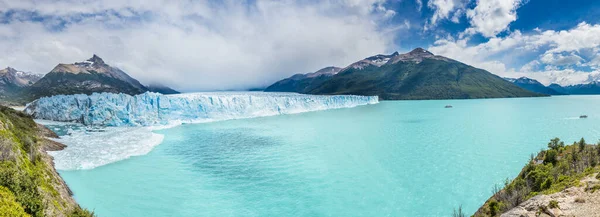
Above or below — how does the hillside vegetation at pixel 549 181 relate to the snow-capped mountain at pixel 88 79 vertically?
below

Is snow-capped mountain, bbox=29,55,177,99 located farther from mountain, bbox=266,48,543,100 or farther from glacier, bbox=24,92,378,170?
mountain, bbox=266,48,543,100

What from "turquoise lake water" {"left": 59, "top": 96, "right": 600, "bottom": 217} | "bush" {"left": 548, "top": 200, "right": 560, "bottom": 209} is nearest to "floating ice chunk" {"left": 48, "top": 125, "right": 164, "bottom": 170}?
"turquoise lake water" {"left": 59, "top": 96, "right": 600, "bottom": 217}

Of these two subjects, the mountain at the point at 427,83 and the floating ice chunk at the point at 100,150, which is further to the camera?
the mountain at the point at 427,83

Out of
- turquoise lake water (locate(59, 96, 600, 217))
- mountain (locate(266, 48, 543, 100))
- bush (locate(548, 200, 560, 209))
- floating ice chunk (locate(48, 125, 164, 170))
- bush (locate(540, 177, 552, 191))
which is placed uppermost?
mountain (locate(266, 48, 543, 100))

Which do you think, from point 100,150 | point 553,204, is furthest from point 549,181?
point 100,150

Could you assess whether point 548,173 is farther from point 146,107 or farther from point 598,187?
point 146,107

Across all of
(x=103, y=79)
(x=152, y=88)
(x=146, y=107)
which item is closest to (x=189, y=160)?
(x=146, y=107)

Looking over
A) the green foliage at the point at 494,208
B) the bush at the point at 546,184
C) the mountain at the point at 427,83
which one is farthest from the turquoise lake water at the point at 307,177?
the mountain at the point at 427,83

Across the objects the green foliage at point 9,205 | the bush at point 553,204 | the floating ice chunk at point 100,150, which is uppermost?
the green foliage at point 9,205

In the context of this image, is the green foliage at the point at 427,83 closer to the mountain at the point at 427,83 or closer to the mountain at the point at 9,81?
the mountain at the point at 427,83

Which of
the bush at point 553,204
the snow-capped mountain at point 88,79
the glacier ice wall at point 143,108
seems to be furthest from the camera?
the snow-capped mountain at point 88,79
